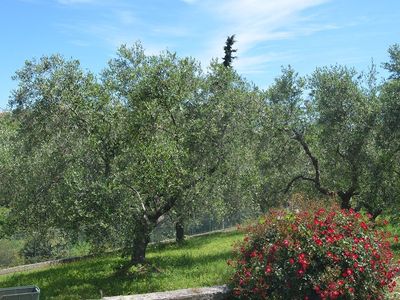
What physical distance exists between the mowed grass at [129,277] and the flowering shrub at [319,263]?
235 centimetres

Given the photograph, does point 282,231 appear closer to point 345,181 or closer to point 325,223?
point 325,223

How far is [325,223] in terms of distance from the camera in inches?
337

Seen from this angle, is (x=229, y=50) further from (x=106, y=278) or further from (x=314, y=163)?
(x=106, y=278)

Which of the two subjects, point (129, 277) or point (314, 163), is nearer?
point (129, 277)

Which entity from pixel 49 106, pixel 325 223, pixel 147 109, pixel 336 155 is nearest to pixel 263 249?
pixel 325 223

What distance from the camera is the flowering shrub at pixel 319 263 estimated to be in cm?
774

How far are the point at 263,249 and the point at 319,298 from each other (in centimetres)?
131

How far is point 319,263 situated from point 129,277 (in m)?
8.13

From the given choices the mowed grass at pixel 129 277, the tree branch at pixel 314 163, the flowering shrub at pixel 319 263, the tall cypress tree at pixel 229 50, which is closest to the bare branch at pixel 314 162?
the tree branch at pixel 314 163

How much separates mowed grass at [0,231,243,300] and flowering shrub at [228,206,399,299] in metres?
2.35

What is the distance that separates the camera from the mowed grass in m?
12.8

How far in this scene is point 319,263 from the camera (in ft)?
26.2

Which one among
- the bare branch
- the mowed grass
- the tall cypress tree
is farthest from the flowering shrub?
the tall cypress tree

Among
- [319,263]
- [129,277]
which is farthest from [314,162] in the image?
[319,263]
